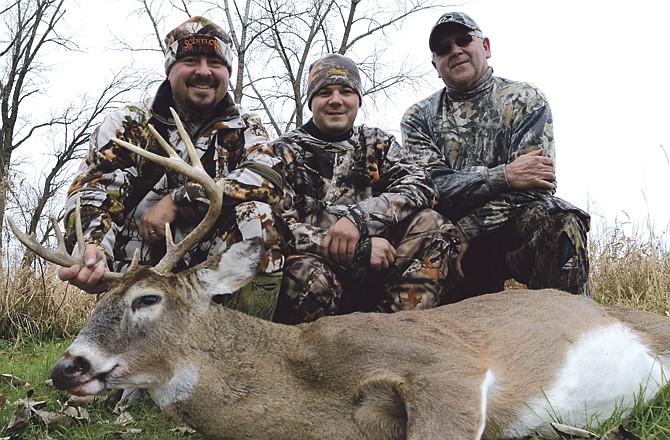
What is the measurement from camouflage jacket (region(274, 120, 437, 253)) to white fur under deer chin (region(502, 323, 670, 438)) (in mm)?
1815

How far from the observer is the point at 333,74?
5.28 m

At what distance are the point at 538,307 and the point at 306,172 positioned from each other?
7.34 feet

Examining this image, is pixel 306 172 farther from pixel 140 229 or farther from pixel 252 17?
pixel 252 17

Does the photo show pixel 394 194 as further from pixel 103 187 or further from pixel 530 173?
pixel 103 187

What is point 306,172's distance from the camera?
532 cm

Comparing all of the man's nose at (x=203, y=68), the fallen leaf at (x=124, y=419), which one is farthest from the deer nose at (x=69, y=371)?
the man's nose at (x=203, y=68)

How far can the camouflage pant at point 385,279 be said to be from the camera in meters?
4.70

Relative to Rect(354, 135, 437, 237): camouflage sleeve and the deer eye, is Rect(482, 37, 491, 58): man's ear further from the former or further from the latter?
the deer eye

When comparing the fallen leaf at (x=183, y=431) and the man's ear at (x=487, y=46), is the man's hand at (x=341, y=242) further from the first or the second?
the man's ear at (x=487, y=46)

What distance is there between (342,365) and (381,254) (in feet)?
5.78

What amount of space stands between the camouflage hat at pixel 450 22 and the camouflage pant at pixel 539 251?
170cm

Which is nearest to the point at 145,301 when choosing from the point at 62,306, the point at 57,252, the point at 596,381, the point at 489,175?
the point at 57,252

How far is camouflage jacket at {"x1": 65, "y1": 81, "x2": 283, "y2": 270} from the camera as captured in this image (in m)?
4.48

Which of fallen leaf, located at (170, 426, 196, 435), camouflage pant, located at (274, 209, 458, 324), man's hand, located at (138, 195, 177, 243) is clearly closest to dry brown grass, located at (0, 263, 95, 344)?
man's hand, located at (138, 195, 177, 243)
